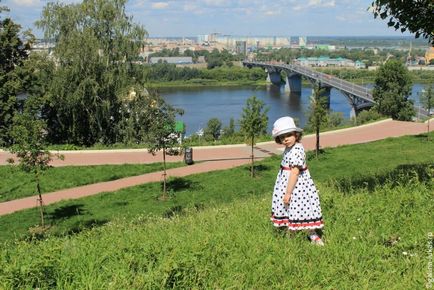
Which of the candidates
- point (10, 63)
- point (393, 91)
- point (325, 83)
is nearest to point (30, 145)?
point (10, 63)

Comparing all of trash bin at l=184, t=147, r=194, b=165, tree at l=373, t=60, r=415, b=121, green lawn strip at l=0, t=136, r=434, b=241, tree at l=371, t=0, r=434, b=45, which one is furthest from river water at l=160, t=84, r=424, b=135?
tree at l=371, t=0, r=434, b=45

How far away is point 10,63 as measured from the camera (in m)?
23.7

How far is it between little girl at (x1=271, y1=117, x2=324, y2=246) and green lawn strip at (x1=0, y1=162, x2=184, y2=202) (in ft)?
32.7

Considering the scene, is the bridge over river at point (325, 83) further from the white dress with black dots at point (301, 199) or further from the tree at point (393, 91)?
the white dress with black dots at point (301, 199)

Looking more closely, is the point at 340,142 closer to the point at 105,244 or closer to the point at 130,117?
the point at 130,117

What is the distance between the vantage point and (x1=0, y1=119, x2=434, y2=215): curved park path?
502 inches

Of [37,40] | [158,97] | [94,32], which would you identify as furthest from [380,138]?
[37,40]

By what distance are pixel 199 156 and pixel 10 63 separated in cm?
1188

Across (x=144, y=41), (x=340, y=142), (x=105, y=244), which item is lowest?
(x=340, y=142)

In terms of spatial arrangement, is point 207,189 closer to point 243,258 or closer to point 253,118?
point 253,118

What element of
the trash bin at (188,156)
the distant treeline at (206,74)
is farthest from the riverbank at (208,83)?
the trash bin at (188,156)

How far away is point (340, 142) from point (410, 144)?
9.73ft

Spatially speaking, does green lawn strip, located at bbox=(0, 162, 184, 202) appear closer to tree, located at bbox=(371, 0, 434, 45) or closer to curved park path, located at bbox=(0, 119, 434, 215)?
curved park path, located at bbox=(0, 119, 434, 215)

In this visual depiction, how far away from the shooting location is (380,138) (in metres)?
20.1
